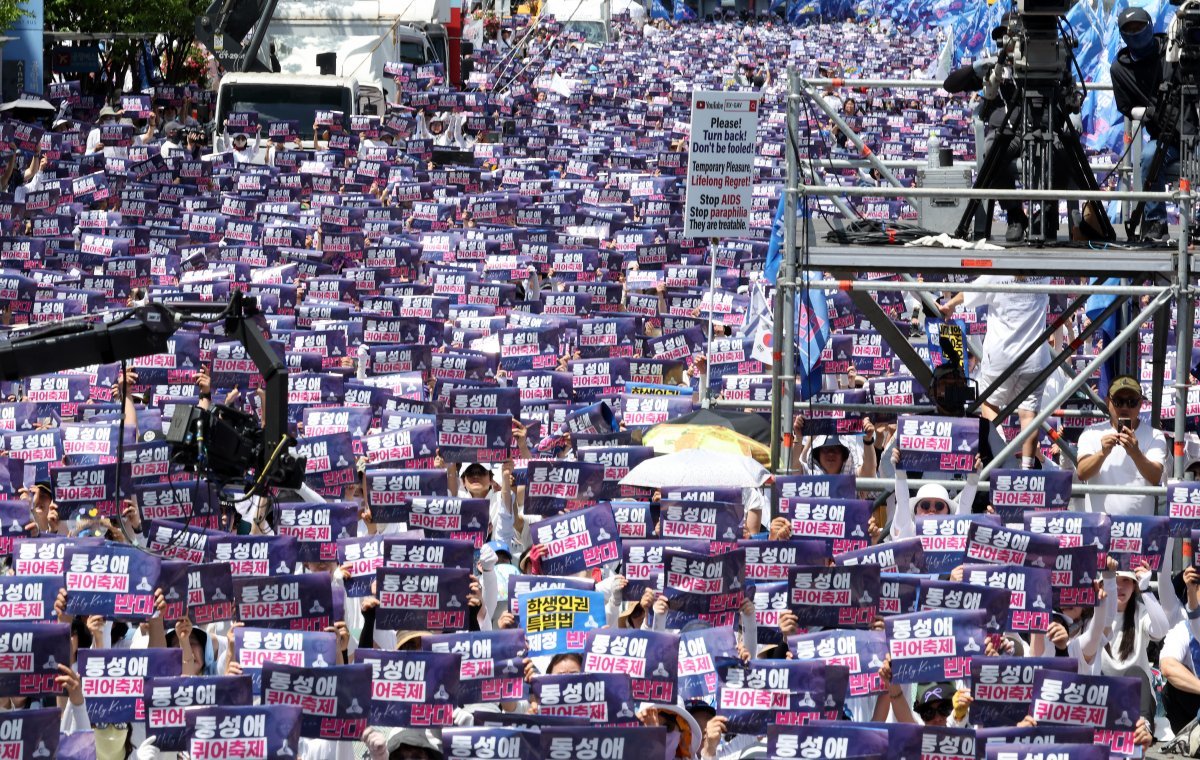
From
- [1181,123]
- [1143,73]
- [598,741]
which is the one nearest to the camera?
[598,741]

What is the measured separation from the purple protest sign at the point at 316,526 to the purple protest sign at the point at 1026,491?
3626mm

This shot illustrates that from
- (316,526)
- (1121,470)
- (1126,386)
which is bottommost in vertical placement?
(316,526)

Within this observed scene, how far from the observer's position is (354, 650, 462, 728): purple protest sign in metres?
10.2

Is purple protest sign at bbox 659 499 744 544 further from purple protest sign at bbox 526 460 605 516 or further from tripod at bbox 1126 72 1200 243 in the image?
tripod at bbox 1126 72 1200 243

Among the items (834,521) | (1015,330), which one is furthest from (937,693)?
(1015,330)

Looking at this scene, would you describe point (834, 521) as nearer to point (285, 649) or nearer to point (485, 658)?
point (485, 658)

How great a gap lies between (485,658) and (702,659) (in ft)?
3.58

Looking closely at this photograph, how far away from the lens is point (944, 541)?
12.5m

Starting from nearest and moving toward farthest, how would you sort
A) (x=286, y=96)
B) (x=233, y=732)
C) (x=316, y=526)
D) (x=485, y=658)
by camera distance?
(x=233, y=732)
(x=485, y=658)
(x=316, y=526)
(x=286, y=96)

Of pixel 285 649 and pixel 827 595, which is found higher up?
pixel 827 595

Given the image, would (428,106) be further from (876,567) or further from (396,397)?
(876,567)

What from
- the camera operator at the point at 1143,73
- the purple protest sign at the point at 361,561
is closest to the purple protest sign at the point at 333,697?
the purple protest sign at the point at 361,561

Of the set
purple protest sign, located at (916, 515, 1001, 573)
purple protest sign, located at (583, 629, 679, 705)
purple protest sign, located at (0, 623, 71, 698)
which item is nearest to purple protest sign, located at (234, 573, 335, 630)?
purple protest sign, located at (0, 623, 71, 698)

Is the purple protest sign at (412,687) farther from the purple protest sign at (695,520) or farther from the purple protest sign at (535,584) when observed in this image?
the purple protest sign at (695,520)
